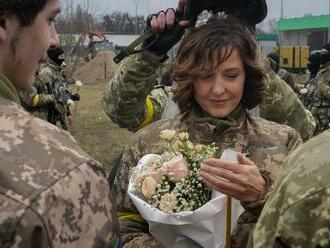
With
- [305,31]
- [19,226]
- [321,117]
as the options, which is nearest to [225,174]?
[19,226]

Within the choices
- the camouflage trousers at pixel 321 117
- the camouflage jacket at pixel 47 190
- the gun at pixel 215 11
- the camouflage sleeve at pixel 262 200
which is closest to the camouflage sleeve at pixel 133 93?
the gun at pixel 215 11

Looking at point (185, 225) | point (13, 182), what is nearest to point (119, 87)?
point (185, 225)

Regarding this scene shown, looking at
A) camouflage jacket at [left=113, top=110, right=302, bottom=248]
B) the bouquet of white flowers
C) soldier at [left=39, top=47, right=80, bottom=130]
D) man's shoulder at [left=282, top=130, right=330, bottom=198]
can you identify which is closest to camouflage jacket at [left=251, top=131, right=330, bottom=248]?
man's shoulder at [left=282, top=130, right=330, bottom=198]

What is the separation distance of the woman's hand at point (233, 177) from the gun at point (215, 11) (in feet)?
2.89

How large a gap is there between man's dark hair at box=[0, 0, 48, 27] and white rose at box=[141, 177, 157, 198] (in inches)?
34.2

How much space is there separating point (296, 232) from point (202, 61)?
4.66 ft

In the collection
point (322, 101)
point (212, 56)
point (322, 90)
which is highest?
point (212, 56)

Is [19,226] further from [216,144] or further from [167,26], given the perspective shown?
[167,26]

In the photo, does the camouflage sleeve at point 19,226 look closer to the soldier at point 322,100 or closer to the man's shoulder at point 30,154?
the man's shoulder at point 30,154

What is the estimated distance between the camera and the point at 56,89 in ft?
28.1

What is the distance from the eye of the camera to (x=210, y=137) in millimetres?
2609

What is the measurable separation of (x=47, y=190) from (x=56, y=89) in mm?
7326

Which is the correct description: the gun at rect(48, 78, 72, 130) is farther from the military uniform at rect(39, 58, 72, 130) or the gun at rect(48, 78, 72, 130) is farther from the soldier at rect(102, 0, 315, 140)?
the soldier at rect(102, 0, 315, 140)

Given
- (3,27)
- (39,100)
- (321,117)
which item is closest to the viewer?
(3,27)
